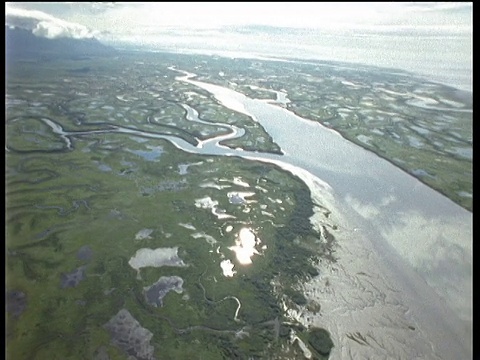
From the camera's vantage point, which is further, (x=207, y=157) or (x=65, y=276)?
(x=207, y=157)

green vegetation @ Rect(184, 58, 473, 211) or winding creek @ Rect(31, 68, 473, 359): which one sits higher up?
green vegetation @ Rect(184, 58, 473, 211)

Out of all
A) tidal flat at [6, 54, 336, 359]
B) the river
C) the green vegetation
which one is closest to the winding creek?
the river

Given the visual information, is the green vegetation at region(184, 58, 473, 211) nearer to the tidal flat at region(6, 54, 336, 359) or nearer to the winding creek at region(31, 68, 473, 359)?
the winding creek at region(31, 68, 473, 359)

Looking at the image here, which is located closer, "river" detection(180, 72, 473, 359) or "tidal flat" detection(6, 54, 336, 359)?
"tidal flat" detection(6, 54, 336, 359)

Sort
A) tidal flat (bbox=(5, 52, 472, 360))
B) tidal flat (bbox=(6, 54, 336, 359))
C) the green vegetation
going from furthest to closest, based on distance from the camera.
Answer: the green vegetation < tidal flat (bbox=(5, 52, 472, 360)) < tidal flat (bbox=(6, 54, 336, 359))

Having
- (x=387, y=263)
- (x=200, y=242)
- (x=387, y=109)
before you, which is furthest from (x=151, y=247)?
(x=387, y=109)

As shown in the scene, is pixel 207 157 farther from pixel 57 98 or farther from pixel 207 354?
pixel 57 98

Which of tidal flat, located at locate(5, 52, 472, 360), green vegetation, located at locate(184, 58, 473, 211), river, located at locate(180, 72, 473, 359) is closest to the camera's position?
tidal flat, located at locate(5, 52, 472, 360)

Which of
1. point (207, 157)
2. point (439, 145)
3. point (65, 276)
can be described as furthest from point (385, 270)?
point (439, 145)
